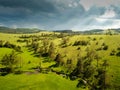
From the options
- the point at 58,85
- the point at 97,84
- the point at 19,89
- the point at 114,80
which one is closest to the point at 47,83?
the point at 58,85

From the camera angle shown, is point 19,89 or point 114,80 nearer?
point 19,89

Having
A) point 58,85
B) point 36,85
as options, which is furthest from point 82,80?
point 36,85

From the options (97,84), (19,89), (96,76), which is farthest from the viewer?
(96,76)

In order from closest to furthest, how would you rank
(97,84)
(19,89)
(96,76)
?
(19,89) → (97,84) → (96,76)

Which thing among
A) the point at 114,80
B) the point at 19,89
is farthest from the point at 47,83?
the point at 114,80

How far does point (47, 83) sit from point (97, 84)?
41216 mm

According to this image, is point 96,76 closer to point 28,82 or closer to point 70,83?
point 70,83

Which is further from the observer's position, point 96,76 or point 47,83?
point 96,76

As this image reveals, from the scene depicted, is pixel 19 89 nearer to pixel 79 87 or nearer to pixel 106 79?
pixel 79 87

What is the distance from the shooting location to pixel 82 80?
194 m

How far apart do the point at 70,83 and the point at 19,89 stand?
1711 inches

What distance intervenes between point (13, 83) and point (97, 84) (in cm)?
6991

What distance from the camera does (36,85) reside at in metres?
182

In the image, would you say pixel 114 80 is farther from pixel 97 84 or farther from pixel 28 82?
pixel 28 82
